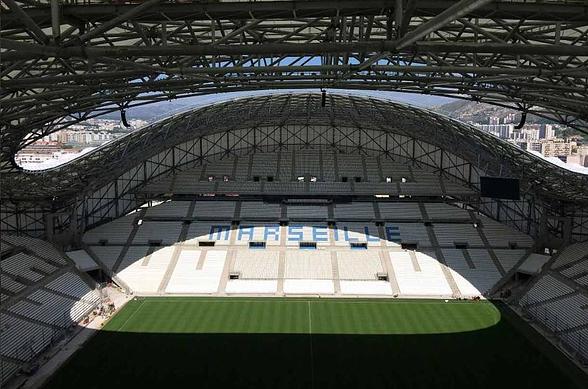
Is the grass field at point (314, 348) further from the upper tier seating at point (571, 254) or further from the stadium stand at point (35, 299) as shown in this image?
the upper tier seating at point (571, 254)

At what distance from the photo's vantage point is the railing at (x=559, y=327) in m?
30.9

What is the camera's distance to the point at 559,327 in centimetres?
3438

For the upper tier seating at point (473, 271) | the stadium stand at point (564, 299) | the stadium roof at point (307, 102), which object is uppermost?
the stadium roof at point (307, 102)

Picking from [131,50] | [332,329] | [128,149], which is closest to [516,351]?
[332,329]

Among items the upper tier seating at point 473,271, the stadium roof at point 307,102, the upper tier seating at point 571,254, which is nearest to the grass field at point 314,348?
the upper tier seating at point 473,271

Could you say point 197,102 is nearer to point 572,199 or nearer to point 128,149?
point 128,149

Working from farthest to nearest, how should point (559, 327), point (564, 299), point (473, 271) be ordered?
1. point (473, 271)
2. point (564, 299)
3. point (559, 327)

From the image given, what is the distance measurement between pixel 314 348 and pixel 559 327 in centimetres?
1672

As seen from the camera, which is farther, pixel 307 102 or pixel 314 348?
pixel 307 102

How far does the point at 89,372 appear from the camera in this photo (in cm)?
2823

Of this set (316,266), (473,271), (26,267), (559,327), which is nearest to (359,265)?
(316,266)

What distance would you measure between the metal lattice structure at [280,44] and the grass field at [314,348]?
14.4 meters

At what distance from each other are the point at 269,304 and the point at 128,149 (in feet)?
66.1

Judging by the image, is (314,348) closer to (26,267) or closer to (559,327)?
(559,327)
